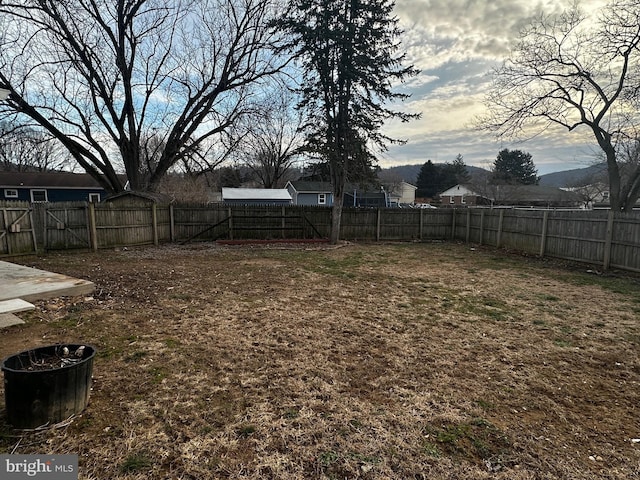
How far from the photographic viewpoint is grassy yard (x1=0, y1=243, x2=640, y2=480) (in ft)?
6.56

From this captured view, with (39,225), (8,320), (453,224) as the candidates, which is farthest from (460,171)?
(8,320)

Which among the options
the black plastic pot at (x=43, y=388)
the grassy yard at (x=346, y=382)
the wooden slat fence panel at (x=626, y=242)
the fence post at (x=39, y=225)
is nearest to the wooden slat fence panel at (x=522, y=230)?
the wooden slat fence panel at (x=626, y=242)

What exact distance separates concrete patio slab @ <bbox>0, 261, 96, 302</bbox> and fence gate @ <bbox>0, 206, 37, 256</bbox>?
3.74 m

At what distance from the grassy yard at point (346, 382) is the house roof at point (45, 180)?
81.2ft

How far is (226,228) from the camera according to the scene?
1391 centimetres

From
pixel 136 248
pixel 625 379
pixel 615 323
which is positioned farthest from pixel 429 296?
pixel 136 248

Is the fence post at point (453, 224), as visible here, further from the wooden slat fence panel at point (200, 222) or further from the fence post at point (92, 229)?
the fence post at point (92, 229)

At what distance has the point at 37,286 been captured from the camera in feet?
17.3

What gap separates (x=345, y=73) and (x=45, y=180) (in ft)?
83.6

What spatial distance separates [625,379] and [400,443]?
248 cm

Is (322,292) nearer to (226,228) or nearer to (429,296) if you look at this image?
(429,296)

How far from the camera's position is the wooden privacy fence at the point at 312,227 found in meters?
8.83

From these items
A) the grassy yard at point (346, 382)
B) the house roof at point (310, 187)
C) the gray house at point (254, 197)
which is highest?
the house roof at point (310, 187)

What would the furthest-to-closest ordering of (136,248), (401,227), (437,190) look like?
(437,190) → (401,227) → (136,248)
